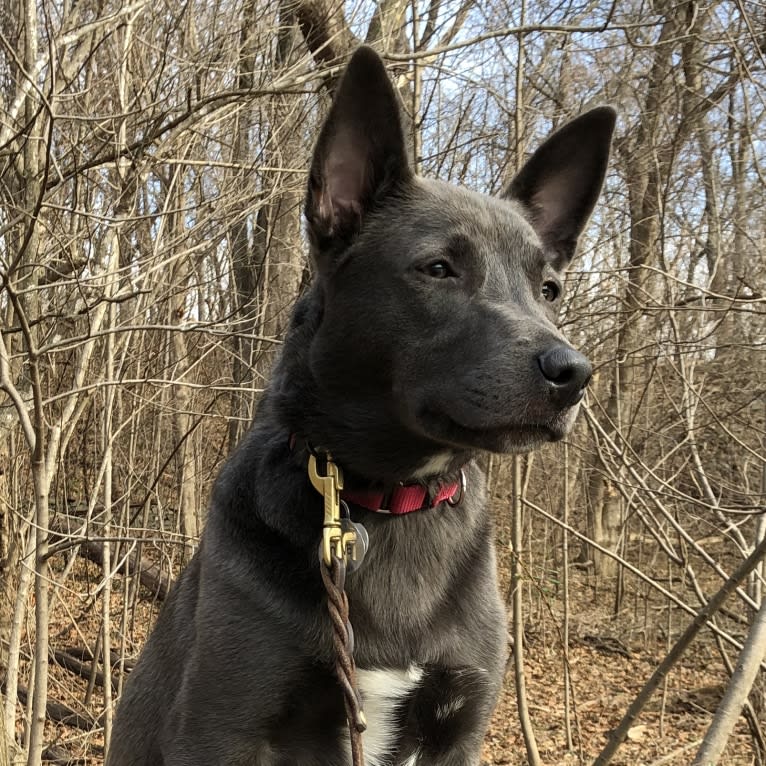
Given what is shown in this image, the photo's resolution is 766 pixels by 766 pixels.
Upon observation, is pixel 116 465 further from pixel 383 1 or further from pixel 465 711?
pixel 465 711

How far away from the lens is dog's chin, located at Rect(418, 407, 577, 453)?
6.33 feet

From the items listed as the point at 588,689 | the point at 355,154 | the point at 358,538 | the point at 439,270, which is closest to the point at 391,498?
the point at 358,538

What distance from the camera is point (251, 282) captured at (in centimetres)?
607

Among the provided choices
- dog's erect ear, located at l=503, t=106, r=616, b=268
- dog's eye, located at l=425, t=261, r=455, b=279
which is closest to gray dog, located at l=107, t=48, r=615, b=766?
dog's eye, located at l=425, t=261, r=455, b=279

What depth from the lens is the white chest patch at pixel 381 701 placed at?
207 cm

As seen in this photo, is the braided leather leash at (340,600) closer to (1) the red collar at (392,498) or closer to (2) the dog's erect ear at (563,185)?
(1) the red collar at (392,498)

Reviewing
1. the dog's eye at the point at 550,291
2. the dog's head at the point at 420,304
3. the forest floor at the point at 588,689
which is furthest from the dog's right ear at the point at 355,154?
the forest floor at the point at 588,689

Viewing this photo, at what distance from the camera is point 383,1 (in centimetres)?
457

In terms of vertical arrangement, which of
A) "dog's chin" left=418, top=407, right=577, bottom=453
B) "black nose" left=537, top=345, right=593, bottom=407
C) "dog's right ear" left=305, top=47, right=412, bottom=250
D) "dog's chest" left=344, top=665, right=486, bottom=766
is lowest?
"dog's chest" left=344, top=665, right=486, bottom=766

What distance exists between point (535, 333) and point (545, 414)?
195 mm

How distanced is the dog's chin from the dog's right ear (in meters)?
0.61

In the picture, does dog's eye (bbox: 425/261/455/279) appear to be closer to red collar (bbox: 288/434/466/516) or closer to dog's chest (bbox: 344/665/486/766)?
red collar (bbox: 288/434/466/516)

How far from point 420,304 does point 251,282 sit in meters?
4.15

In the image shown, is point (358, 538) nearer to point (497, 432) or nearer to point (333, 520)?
point (333, 520)
